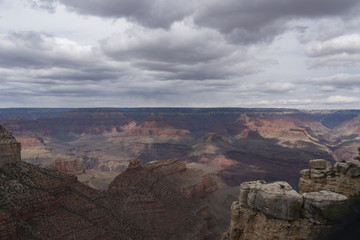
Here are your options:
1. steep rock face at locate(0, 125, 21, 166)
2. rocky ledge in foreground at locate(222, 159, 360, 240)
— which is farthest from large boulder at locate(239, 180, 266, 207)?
steep rock face at locate(0, 125, 21, 166)

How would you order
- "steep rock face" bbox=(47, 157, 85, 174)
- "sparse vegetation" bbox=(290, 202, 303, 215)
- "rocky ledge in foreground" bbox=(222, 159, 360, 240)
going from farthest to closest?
"steep rock face" bbox=(47, 157, 85, 174) < "sparse vegetation" bbox=(290, 202, 303, 215) < "rocky ledge in foreground" bbox=(222, 159, 360, 240)

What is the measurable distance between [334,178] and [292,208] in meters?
6.78

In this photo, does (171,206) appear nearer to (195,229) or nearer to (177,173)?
(195,229)

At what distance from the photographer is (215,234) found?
7819cm

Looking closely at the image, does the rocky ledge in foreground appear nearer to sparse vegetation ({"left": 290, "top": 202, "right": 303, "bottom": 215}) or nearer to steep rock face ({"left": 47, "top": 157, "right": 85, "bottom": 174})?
sparse vegetation ({"left": 290, "top": 202, "right": 303, "bottom": 215})

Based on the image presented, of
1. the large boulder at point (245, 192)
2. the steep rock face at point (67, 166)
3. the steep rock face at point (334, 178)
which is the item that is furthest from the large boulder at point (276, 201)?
the steep rock face at point (67, 166)

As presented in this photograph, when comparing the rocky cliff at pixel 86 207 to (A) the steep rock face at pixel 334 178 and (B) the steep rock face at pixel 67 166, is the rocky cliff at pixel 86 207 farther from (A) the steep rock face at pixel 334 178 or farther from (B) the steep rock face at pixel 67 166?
(B) the steep rock face at pixel 67 166

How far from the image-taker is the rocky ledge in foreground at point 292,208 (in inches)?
636

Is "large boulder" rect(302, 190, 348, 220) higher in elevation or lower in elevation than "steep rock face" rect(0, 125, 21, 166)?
higher

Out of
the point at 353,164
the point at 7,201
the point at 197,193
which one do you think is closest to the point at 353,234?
the point at 353,164

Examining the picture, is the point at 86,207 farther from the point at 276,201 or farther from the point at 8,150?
the point at 276,201

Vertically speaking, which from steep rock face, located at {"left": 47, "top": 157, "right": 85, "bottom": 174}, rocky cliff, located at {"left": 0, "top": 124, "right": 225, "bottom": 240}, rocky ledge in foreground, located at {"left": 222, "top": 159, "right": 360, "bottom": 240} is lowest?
steep rock face, located at {"left": 47, "top": 157, "right": 85, "bottom": 174}

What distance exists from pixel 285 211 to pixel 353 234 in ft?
37.1

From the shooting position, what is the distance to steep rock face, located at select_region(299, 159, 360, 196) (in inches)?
788
